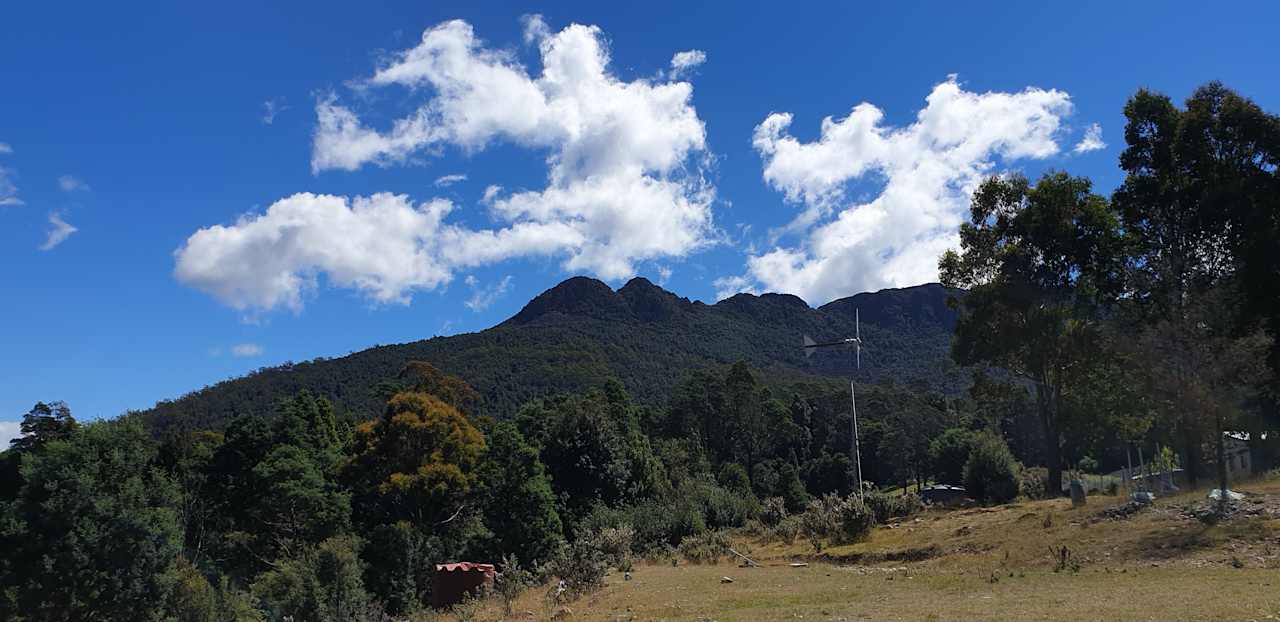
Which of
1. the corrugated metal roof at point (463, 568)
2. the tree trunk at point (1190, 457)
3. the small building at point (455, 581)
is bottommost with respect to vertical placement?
the small building at point (455, 581)

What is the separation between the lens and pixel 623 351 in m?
129

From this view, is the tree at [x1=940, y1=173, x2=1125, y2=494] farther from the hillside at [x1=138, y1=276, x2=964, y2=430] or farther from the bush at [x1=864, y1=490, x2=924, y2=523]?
the hillside at [x1=138, y1=276, x2=964, y2=430]

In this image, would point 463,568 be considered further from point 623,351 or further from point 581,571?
point 623,351

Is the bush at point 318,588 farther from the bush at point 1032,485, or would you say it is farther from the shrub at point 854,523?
the bush at point 1032,485

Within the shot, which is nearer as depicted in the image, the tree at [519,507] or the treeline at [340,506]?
the treeline at [340,506]

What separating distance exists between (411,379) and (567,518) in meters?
19.5

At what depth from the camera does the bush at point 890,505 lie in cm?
2830

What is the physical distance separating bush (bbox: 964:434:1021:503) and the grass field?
29.1ft

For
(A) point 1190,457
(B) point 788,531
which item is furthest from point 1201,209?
(B) point 788,531

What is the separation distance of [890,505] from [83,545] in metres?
24.6

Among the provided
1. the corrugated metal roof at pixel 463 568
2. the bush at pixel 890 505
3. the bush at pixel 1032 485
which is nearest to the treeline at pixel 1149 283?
the bush at pixel 1032 485

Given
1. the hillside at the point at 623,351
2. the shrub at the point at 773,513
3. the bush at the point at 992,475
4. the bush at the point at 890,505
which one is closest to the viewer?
the bush at the point at 890,505

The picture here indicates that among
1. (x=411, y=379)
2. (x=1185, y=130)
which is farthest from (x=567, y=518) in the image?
(x=1185, y=130)

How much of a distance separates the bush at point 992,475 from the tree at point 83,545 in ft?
94.8
